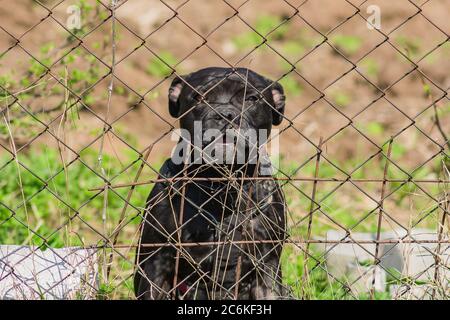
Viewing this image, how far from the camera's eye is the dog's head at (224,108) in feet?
14.9

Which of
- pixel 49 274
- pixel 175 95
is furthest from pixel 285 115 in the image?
pixel 49 274

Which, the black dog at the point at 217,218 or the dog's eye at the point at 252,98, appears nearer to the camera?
the black dog at the point at 217,218

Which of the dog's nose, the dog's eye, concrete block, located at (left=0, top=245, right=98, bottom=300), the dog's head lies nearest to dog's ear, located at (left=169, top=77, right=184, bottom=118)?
the dog's head

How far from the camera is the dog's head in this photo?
4.55 meters

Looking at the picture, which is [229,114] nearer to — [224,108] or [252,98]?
[224,108]

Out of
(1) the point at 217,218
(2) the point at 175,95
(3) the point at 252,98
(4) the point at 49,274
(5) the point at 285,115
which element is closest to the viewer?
(4) the point at 49,274

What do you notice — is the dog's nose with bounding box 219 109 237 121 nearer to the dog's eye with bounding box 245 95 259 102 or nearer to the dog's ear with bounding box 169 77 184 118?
the dog's eye with bounding box 245 95 259 102

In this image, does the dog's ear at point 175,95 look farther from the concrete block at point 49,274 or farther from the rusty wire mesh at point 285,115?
the concrete block at point 49,274

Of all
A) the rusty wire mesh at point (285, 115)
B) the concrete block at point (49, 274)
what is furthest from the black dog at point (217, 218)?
the rusty wire mesh at point (285, 115)

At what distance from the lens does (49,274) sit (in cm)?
416

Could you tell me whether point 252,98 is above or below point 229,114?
above

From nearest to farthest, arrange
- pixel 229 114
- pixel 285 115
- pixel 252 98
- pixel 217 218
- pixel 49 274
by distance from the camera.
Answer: pixel 49 274
pixel 229 114
pixel 217 218
pixel 252 98
pixel 285 115

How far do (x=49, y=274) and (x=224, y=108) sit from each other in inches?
48.2
